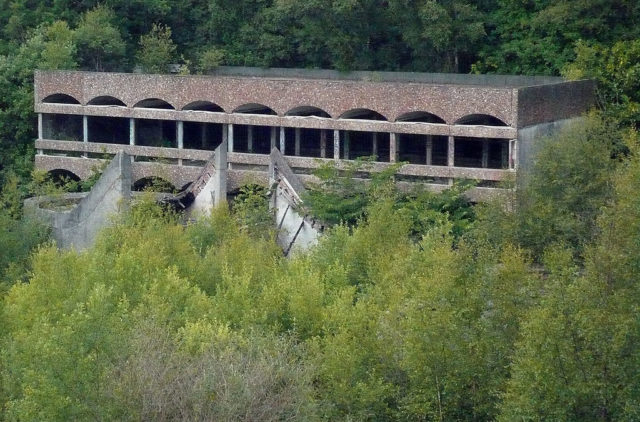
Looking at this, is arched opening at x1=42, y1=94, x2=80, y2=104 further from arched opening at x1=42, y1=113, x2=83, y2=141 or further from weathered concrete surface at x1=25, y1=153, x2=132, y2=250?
weathered concrete surface at x1=25, y1=153, x2=132, y2=250

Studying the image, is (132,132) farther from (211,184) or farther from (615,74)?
(615,74)

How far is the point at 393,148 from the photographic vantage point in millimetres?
41219

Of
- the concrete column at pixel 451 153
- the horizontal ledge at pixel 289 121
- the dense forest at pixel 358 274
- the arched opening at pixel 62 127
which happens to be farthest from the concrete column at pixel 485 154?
the arched opening at pixel 62 127

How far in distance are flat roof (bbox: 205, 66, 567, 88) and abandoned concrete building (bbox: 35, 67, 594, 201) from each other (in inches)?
1.9

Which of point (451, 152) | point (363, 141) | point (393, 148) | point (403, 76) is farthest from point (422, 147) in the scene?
point (451, 152)

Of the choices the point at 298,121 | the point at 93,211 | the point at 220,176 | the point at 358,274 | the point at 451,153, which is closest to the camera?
the point at 358,274

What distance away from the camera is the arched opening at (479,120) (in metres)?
40.1

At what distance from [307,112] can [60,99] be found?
9694 millimetres

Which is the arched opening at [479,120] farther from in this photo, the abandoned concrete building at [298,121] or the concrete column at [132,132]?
the concrete column at [132,132]

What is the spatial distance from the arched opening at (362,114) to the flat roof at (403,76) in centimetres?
261

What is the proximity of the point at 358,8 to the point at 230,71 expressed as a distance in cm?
599

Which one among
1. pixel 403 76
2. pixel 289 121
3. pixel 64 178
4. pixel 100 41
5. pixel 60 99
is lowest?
pixel 64 178

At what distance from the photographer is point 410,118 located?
41.7 metres

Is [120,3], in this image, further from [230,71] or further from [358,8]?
[358,8]
